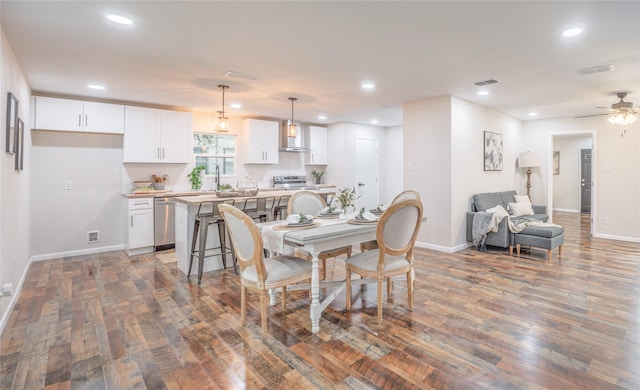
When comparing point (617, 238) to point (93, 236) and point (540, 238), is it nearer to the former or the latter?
point (540, 238)

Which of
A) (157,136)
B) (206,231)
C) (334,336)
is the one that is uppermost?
(157,136)

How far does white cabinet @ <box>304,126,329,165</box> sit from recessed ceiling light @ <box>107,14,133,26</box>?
16.8 ft

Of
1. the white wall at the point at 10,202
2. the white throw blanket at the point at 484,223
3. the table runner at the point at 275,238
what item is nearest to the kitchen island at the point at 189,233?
the table runner at the point at 275,238

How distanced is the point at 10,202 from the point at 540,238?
20.1ft

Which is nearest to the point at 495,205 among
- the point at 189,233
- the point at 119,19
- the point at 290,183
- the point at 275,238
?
the point at 290,183

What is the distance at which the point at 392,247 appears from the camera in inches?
108

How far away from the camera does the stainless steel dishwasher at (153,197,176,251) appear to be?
527 centimetres

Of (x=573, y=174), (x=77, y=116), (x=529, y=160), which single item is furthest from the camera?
(x=573, y=174)

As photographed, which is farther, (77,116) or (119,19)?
(77,116)

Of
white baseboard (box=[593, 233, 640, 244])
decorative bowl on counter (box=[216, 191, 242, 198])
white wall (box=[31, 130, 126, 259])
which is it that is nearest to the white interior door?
decorative bowl on counter (box=[216, 191, 242, 198])

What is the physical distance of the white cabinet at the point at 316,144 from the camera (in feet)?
24.8

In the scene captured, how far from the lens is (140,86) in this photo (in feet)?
14.4

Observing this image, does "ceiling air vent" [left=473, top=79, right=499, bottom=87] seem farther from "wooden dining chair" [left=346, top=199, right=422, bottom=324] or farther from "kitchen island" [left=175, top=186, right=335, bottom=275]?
"kitchen island" [left=175, top=186, right=335, bottom=275]

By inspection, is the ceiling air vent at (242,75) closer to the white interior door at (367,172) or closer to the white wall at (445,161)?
the white wall at (445,161)
